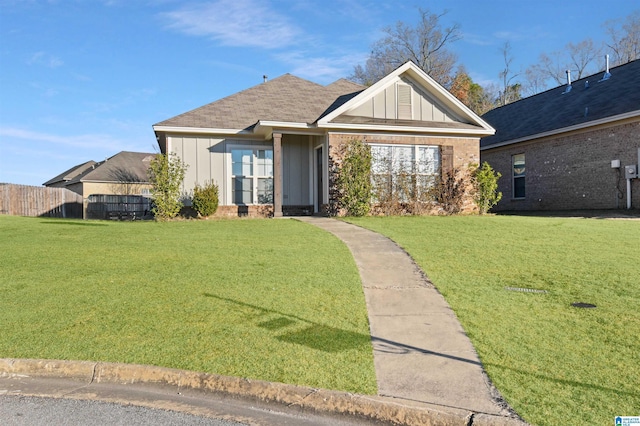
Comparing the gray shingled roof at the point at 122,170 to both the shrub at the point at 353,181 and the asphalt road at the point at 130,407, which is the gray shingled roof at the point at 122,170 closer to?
the shrub at the point at 353,181

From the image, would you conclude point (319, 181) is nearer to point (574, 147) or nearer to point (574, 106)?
point (574, 147)

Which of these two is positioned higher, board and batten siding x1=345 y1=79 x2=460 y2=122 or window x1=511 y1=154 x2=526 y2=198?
board and batten siding x1=345 y1=79 x2=460 y2=122

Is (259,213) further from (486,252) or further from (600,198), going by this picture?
(600,198)

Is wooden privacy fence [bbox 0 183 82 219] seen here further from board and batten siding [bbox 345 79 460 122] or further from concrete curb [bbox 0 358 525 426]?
concrete curb [bbox 0 358 525 426]

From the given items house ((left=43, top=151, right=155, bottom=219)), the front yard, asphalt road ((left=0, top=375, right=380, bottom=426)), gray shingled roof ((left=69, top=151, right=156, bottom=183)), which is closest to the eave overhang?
the front yard

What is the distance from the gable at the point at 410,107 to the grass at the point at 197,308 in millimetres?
7727

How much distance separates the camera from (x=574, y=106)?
20.3 meters

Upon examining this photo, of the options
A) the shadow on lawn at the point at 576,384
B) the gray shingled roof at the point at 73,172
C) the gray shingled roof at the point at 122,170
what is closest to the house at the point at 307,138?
the shadow on lawn at the point at 576,384

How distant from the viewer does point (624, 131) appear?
16.9 metres

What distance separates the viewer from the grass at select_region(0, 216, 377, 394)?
4.24 metres

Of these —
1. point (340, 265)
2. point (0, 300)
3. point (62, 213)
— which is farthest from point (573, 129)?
point (62, 213)

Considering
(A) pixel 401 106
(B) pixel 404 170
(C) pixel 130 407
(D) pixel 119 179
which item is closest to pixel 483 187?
(B) pixel 404 170

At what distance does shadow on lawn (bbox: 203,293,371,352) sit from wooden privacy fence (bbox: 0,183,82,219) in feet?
76.4

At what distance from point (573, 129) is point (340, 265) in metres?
15.4
